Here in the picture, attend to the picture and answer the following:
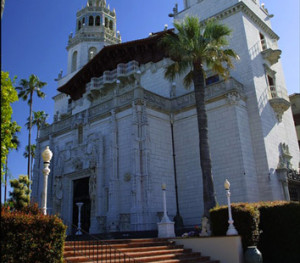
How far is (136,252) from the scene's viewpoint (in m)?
13.3

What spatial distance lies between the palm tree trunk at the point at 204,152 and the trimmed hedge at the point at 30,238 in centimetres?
863

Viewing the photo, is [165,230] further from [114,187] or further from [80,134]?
[80,134]

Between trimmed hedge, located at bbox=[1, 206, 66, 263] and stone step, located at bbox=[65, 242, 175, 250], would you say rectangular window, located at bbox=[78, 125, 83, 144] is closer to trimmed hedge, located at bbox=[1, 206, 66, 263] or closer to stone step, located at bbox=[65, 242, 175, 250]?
stone step, located at bbox=[65, 242, 175, 250]

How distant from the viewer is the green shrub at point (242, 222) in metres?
13.5

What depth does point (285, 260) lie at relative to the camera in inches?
530

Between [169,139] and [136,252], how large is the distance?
479 inches

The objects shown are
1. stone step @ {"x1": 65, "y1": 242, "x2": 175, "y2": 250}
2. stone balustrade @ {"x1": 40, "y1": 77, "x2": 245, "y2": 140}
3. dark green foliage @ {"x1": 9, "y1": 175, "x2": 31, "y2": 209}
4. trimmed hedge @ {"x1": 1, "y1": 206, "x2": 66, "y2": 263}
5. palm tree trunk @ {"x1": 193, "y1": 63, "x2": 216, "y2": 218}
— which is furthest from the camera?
stone balustrade @ {"x1": 40, "y1": 77, "x2": 245, "y2": 140}

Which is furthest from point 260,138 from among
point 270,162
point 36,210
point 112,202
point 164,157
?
point 36,210

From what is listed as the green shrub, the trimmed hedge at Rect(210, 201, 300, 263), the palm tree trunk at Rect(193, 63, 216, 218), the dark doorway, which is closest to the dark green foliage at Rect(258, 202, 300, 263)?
the trimmed hedge at Rect(210, 201, 300, 263)

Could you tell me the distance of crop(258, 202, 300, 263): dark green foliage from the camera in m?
13.4

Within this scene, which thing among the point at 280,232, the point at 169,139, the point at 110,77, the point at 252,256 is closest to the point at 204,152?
the point at 280,232

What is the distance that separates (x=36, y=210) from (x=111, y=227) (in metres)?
12.0

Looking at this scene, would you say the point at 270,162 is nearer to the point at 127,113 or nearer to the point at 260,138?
the point at 260,138

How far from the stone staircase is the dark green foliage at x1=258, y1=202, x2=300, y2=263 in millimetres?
2802
